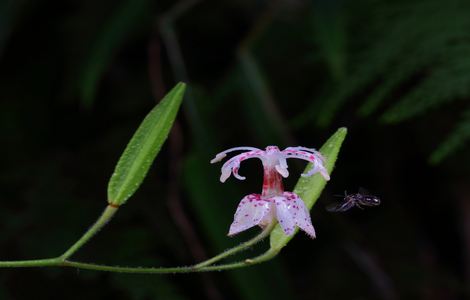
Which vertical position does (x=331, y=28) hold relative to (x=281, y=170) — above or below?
above

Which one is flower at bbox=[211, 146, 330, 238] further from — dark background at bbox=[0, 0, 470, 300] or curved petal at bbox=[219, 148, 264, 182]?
dark background at bbox=[0, 0, 470, 300]

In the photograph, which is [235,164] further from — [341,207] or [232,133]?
[232,133]

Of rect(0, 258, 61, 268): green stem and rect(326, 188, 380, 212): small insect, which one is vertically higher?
rect(0, 258, 61, 268): green stem

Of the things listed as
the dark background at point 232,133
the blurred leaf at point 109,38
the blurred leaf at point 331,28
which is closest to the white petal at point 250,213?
the dark background at point 232,133

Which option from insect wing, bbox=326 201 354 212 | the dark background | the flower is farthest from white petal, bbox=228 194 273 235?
the dark background

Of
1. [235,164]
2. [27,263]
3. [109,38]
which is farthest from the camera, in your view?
[109,38]

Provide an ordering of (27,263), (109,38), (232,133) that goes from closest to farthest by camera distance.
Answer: (27,263)
(109,38)
(232,133)

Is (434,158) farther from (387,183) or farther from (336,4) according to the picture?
(387,183)

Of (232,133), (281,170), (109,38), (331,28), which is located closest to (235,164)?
(281,170)
